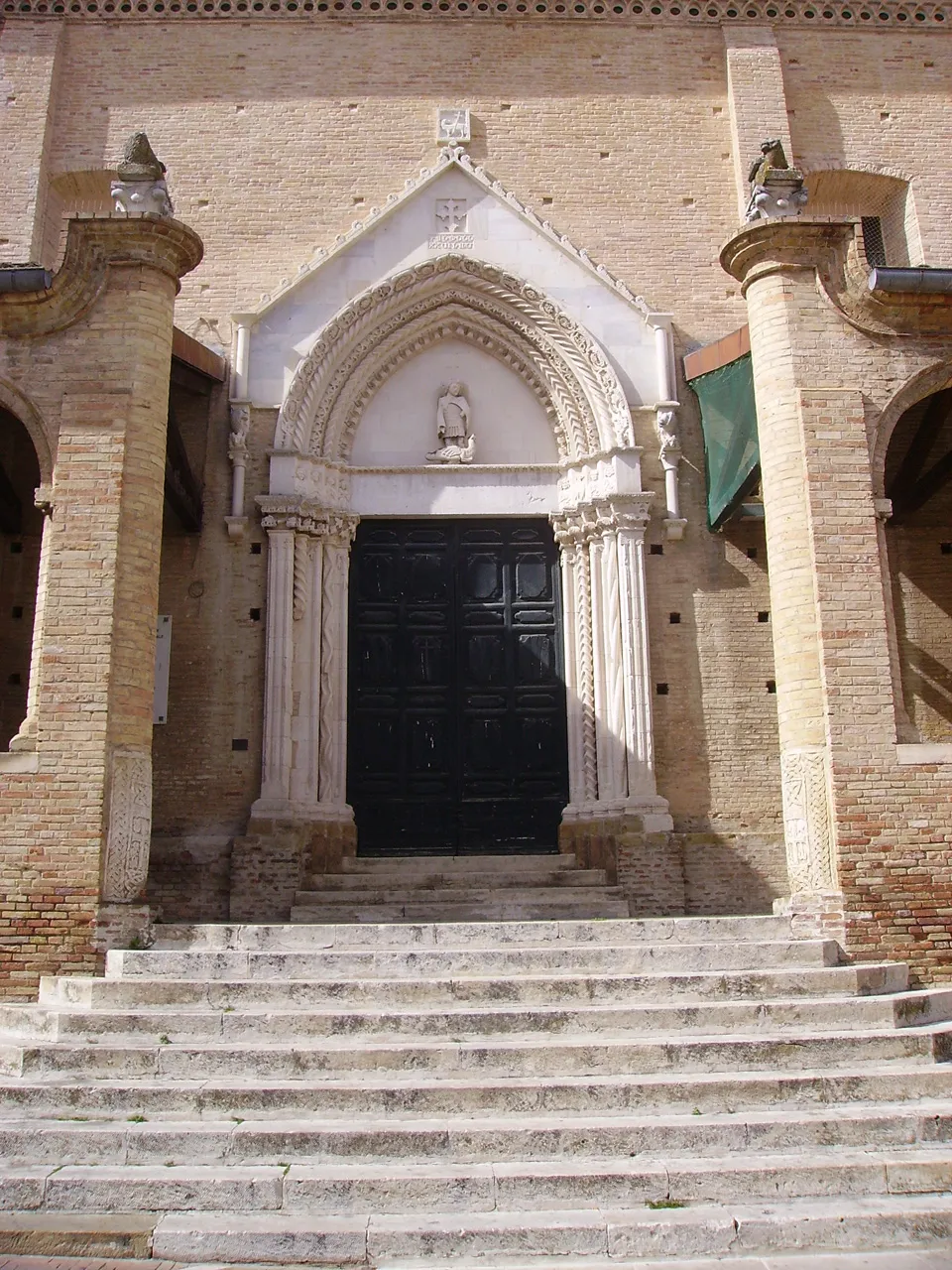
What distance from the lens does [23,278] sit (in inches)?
324

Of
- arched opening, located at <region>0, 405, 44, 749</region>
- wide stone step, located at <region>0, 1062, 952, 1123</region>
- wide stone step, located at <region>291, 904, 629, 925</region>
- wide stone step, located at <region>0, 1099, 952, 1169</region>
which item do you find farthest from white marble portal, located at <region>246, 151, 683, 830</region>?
wide stone step, located at <region>0, 1099, 952, 1169</region>

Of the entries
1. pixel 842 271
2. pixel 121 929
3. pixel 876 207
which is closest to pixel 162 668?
pixel 121 929

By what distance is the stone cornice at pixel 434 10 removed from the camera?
41.0 feet

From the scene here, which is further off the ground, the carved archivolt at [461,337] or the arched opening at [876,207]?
the arched opening at [876,207]

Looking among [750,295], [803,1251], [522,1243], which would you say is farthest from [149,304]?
[803,1251]

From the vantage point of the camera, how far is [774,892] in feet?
32.9

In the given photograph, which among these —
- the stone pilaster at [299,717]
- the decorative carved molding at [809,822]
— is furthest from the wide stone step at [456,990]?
the stone pilaster at [299,717]

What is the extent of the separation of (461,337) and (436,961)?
6.84 metres

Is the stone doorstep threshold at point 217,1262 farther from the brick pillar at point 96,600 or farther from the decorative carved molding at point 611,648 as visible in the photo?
the decorative carved molding at point 611,648

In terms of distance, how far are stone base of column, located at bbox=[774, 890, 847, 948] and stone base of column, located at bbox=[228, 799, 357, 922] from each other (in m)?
4.09

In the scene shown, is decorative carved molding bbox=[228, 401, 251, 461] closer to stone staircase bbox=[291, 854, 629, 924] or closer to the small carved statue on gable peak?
the small carved statue on gable peak

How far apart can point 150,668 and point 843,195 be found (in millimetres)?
9346

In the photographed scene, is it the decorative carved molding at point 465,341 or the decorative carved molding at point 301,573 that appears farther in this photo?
the decorative carved molding at point 465,341

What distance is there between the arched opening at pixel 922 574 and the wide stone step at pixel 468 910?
12.1ft
